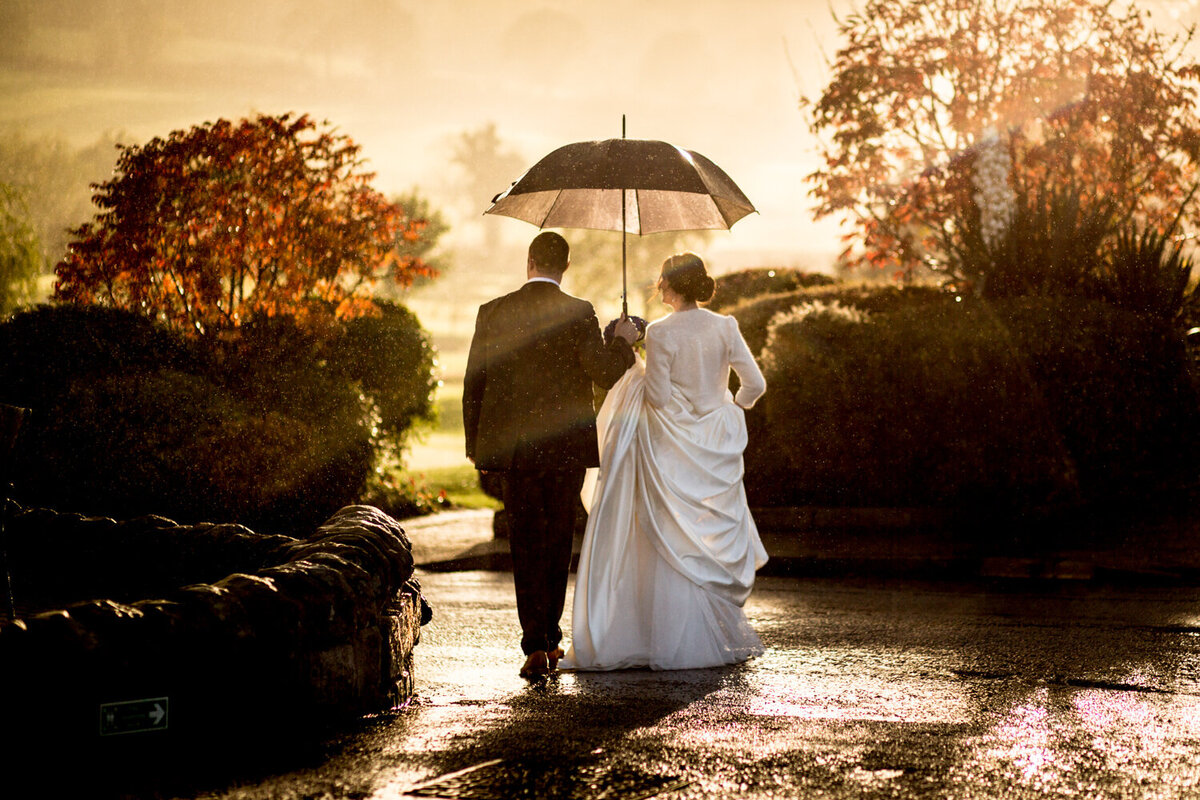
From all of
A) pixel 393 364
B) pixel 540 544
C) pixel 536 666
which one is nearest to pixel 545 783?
pixel 536 666

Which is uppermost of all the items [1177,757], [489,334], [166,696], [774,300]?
[774,300]

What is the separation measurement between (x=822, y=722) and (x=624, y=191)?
10.6ft

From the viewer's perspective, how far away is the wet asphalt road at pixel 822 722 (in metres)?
3.97

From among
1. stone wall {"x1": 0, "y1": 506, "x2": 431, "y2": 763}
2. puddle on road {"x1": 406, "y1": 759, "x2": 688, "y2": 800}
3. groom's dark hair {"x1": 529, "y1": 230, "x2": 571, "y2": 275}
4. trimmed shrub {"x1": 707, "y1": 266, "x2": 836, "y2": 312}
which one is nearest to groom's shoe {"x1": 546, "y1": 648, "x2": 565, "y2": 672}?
stone wall {"x1": 0, "y1": 506, "x2": 431, "y2": 763}

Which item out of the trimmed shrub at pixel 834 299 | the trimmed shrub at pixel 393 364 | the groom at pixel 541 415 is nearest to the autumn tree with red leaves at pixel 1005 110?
the trimmed shrub at pixel 834 299

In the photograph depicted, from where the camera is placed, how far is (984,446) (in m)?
11.2

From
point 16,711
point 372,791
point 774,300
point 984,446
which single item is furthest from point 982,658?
point 774,300

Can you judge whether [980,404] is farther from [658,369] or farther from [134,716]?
[134,716]

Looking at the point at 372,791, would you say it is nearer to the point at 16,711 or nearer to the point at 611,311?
the point at 16,711

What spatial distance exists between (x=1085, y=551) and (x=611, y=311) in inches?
1406

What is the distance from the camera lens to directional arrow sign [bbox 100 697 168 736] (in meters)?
4.12

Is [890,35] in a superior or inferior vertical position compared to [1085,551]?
superior

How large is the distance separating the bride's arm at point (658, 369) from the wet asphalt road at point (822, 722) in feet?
4.74

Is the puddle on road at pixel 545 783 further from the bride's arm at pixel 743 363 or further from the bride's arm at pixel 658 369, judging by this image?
the bride's arm at pixel 743 363
